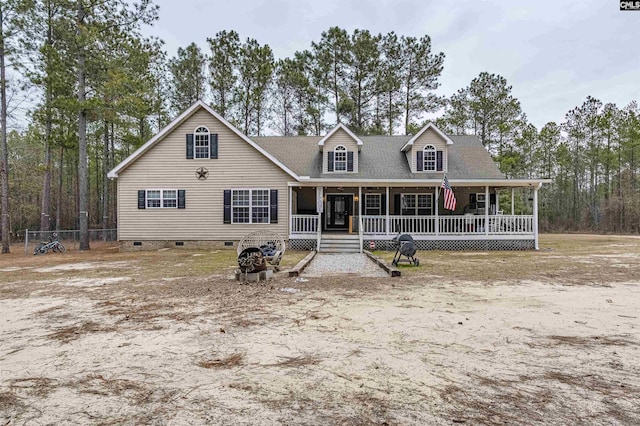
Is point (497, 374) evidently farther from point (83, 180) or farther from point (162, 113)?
point (162, 113)

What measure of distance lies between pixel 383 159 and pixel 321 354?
16.6m

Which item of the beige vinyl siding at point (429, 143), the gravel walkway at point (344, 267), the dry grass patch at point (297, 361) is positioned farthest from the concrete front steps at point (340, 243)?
the dry grass patch at point (297, 361)

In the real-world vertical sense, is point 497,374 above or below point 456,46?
below

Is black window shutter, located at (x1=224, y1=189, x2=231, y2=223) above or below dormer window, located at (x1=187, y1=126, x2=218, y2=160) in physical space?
below

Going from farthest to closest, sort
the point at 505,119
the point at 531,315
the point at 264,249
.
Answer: the point at 505,119 < the point at 264,249 < the point at 531,315

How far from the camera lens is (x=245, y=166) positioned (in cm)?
1738

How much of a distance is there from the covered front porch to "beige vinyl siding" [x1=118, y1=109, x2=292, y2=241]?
1.59m

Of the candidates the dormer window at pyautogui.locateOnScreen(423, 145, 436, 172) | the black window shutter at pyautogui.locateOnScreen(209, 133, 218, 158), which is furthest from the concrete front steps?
the black window shutter at pyautogui.locateOnScreen(209, 133, 218, 158)

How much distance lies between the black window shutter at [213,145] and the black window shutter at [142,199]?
12.0 feet

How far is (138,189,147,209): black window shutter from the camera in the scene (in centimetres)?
1748

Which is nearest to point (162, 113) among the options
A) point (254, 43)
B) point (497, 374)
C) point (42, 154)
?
point (254, 43)

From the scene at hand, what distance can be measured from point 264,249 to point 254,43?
21466 mm

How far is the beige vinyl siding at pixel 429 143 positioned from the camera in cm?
1822

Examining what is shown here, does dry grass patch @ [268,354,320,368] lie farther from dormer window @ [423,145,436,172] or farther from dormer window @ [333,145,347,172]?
dormer window @ [423,145,436,172]
